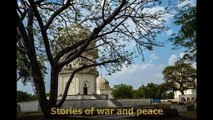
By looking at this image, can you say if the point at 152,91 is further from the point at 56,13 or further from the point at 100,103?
the point at 56,13

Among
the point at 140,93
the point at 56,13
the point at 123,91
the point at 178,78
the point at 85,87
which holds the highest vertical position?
the point at 56,13

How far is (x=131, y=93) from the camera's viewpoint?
63.6 metres

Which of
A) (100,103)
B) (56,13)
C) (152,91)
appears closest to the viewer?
(56,13)

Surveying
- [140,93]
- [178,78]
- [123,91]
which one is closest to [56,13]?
[178,78]

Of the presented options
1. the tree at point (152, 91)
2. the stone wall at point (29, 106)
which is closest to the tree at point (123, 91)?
the tree at point (152, 91)

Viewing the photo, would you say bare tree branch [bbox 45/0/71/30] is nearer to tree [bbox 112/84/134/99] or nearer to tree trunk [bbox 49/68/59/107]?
tree trunk [bbox 49/68/59/107]

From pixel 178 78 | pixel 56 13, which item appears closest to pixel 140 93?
pixel 178 78

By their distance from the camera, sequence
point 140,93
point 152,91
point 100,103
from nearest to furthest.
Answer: point 100,103 < point 152,91 < point 140,93

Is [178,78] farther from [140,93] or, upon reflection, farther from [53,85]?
[53,85]

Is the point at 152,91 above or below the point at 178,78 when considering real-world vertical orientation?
below

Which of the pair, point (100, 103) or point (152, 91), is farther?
point (152, 91)
